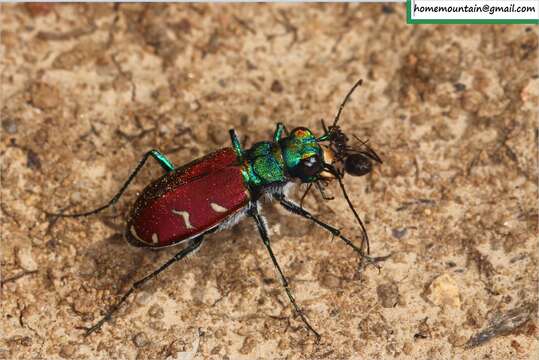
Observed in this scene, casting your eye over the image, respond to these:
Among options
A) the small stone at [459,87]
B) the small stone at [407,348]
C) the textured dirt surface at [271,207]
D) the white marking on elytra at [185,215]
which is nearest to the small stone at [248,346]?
the textured dirt surface at [271,207]

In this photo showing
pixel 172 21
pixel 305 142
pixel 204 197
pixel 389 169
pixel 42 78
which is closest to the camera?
pixel 204 197

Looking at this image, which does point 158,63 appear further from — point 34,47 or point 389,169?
point 389,169

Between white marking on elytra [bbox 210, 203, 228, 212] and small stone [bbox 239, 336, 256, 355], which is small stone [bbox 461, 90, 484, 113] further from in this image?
small stone [bbox 239, 336, 256, 355]

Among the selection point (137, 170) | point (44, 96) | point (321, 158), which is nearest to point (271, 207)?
point (321, 158)

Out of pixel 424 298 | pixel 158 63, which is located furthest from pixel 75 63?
pixel 424 298

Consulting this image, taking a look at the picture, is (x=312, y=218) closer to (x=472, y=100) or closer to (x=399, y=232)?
(x=399, y=232)

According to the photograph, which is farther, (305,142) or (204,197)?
(305,142)
